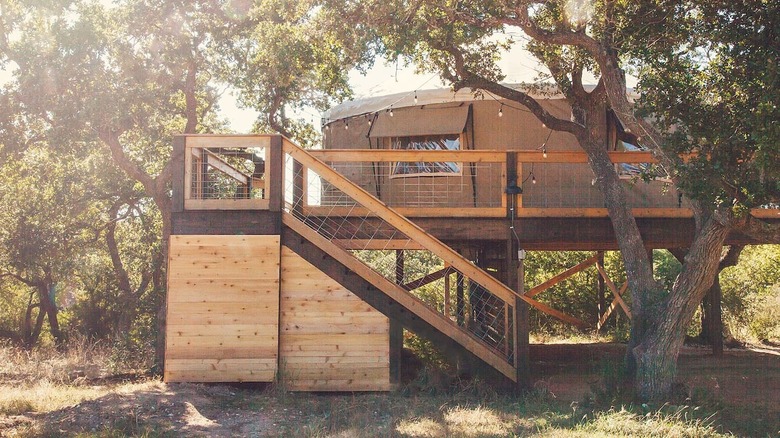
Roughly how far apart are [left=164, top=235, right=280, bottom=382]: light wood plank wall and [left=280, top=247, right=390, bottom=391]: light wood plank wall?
19 centimetres

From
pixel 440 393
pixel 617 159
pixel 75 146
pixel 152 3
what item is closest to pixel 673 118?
pixel 617 159

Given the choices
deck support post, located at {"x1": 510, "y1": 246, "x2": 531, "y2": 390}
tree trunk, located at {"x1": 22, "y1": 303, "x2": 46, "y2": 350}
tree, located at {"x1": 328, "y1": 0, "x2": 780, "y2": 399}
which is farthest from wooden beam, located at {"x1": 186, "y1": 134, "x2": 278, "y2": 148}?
tree trunk, located at {"x1": 22, "y1": 303, "x2": 46, "y2": 350}

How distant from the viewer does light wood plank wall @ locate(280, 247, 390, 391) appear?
8.98 metres

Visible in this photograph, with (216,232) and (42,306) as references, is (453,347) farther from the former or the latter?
(42,306)

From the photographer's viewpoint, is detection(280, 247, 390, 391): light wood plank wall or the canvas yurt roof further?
the canvas yurt roof

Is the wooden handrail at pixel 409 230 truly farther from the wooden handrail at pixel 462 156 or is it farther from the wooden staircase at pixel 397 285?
the wooden handrail at pixel 462 156

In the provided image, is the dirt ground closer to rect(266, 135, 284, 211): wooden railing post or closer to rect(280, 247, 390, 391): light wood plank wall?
rect(280, 247, 390, 391): light wood plank wall

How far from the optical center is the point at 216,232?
9109 millimetres

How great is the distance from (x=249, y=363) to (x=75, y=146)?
7.43 m

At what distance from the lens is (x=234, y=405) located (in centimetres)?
814

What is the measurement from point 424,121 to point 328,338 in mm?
4202

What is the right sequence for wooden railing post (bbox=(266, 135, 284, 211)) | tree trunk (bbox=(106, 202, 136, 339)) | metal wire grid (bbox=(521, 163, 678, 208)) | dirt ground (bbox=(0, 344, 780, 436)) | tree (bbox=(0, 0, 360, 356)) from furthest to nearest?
1. tree trunk (bbox=(106, 202, 136, 339))
2. tree (bbox=(0, 0, 360, 356))
3. metal wire grid (bbox=(521, 163, 678, 208))
4. wooden railing post (bbox=(266, 135, 284, 211))
5. dirt ground (bbox=(0, 344, 780, 436))

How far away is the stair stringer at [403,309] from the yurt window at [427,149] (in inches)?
95.6

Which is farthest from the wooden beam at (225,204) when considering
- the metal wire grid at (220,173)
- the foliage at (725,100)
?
the foliage at (725,100)
